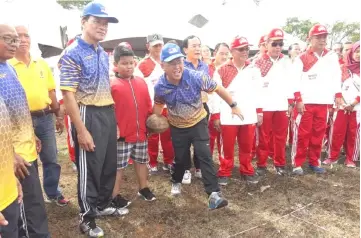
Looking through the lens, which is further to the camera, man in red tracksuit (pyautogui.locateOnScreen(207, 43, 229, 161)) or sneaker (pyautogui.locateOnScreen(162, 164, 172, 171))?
sneaker (pyautogui.locateOnScreen(162, 164, 172, 171))

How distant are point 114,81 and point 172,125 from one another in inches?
34.1

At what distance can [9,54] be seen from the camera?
229 cm

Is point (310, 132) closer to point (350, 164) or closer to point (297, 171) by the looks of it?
point (297, 171)

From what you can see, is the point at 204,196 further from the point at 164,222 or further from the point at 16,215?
the point at 16,215

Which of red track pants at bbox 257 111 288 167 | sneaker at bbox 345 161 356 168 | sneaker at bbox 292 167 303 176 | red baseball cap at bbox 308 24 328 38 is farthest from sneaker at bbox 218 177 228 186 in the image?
red baseball cap at bbox 308 24 328 38

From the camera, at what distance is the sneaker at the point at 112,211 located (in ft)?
12.4

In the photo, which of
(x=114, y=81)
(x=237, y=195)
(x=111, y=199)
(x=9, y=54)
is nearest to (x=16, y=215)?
(x=9, y=54)

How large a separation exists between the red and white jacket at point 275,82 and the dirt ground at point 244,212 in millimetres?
1090

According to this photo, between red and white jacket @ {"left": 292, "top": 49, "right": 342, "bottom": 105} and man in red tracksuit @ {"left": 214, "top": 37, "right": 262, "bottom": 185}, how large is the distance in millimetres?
758

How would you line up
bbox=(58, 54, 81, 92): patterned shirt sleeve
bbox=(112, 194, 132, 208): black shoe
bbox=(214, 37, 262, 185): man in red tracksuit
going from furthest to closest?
bbox=(214, 37, 262, 185): man in red tracksuit, bbox=(112, 194, 132, 208): black shoe, bbox=(58, 54, 81, 92): patterned shirt sleeve

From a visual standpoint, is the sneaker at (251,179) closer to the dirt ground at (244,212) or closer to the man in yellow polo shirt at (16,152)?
the dirt ground at (244,212)

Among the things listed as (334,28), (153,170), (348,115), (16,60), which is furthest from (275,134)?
(334,28)

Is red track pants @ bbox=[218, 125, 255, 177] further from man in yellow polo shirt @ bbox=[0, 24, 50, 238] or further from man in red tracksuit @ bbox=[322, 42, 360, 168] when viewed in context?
man in yellow polo shirt @ bbox=[0, 24, 50, 238]

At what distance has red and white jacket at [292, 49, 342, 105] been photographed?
497cm
